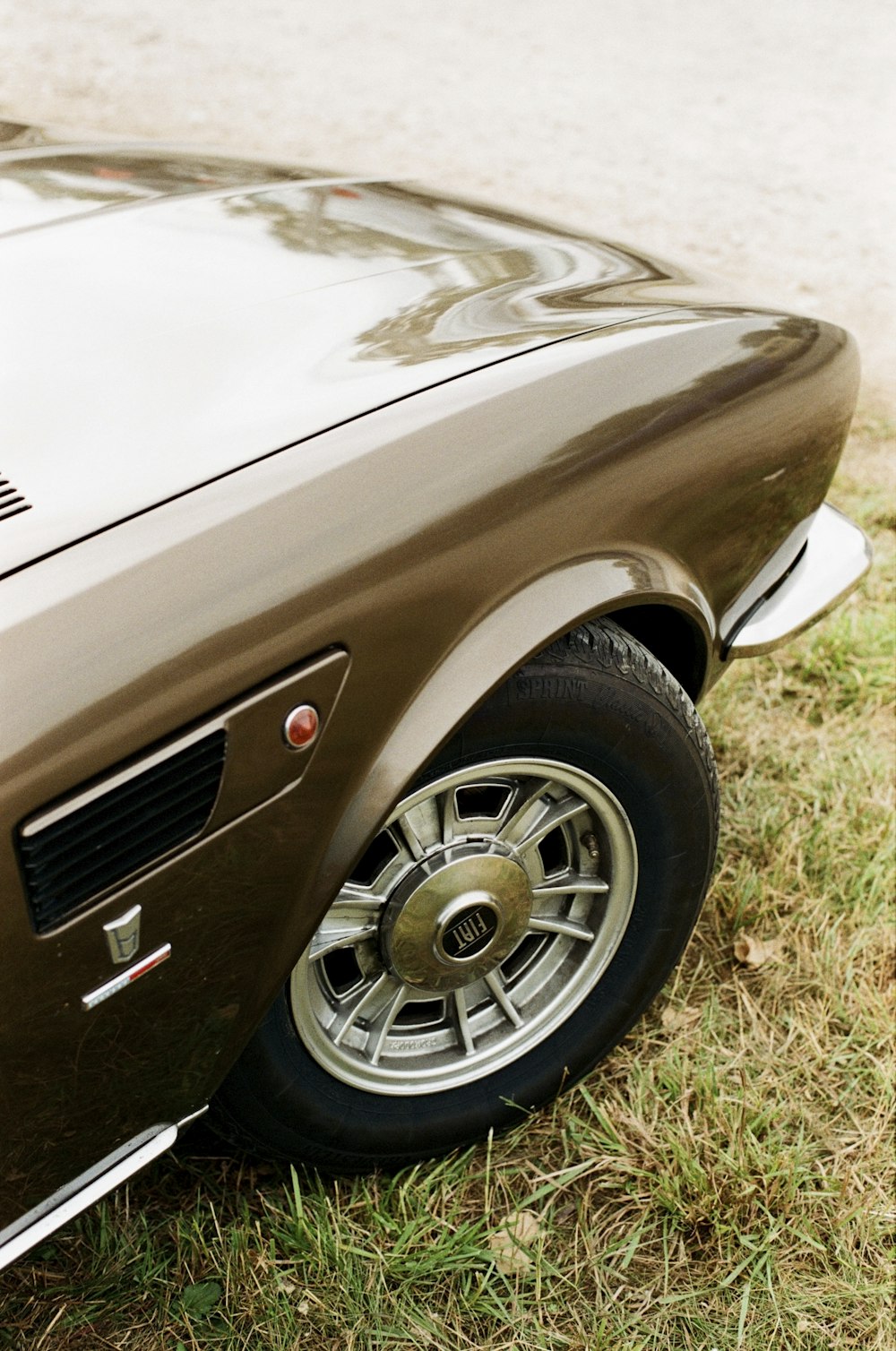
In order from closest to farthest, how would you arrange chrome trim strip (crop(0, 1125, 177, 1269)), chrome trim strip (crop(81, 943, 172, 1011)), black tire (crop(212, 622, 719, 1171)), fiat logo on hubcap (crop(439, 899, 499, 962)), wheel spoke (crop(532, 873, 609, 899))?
1. chrome trim strip (crop(81, 943, 172, 1011))
2. chrome trim strip (crop(0, 1125, 177, 1269))
3. black tire (crop(212, 622, 719, 1171))
4. fiat logo on hubcap (crop(439, 899, 499, 962))
5. wheel spoke (crop(532, 873, 609, 899))

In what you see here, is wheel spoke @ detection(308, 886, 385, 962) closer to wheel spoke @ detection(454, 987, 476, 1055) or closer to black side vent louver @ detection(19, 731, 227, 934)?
wheel spoke @ detection(454, 987, 476, 1055)

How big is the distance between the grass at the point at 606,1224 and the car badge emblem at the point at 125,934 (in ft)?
2.64

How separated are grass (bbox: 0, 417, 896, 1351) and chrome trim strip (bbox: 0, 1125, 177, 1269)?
45 cm

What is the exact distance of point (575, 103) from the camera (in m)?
6.92

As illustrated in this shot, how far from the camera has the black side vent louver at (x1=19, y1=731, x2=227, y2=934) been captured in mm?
1146

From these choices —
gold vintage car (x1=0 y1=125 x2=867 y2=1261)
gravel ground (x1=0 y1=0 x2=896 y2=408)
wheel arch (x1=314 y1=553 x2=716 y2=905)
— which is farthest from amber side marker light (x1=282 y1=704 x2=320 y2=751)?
gravel ground (x1=0 y1=0 x2=896 y2=408)

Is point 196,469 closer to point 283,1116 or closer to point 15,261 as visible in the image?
point 15,261

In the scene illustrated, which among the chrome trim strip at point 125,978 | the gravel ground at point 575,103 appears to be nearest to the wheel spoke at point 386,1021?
the chrome trim strip at point 125,978

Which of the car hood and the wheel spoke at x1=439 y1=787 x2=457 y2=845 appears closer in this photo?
the car hood

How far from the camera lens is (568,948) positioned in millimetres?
2000

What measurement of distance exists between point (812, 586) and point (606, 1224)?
4.04ft

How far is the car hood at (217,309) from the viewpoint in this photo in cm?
130

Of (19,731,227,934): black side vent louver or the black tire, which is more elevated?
(19,731,227,934): black side vent louver

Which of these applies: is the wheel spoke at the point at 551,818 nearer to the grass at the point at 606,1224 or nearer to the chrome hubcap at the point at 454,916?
the chrome hubcap at the point at 454,916
